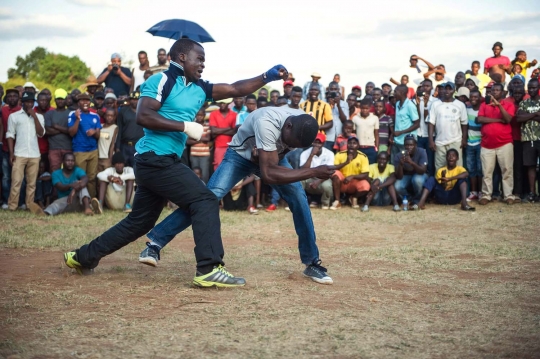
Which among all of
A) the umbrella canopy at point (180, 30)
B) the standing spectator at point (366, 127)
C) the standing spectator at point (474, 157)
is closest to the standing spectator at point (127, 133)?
the umbrella canopy at point (180, 30)

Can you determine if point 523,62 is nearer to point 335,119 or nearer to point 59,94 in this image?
point 335,119

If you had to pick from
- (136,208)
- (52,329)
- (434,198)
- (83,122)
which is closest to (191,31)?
(83,122)

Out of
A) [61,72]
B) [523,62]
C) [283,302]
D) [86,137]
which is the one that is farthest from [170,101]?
[61,72]

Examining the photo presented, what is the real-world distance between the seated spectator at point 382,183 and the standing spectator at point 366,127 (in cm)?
45

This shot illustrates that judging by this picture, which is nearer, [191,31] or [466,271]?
[466,271]

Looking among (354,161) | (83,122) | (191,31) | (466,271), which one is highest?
(191,31)

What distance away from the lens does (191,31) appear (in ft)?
41.9

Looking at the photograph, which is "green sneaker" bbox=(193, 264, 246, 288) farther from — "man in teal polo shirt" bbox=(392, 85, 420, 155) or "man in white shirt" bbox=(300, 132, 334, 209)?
"man in teal polo shirt" bbox=(392, 85, 420, 155)

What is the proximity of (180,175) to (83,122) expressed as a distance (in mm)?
7538

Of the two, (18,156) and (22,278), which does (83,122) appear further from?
(22,278)

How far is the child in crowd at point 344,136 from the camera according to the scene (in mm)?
13547

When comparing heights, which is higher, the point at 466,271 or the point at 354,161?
the point at 354,161

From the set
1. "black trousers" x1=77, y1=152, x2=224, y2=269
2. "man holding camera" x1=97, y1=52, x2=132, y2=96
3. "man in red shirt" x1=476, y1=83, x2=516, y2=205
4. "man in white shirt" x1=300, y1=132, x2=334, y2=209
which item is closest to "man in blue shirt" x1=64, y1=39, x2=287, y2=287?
"black trousers" x1=77, y1=152, x2=224, y2=269

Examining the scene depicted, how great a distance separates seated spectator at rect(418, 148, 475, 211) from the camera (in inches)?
512
